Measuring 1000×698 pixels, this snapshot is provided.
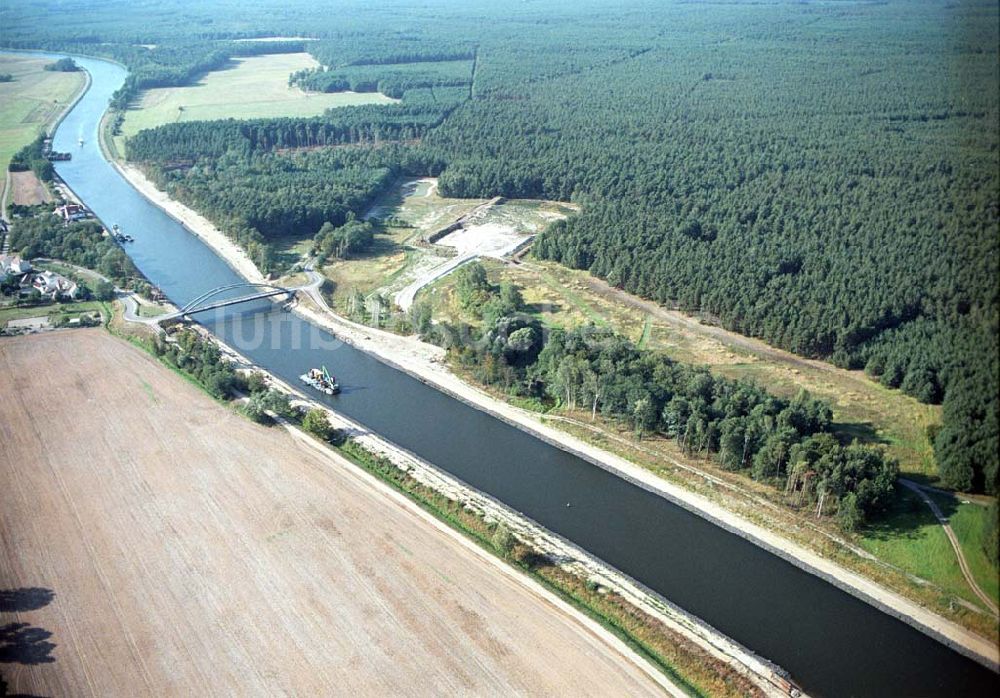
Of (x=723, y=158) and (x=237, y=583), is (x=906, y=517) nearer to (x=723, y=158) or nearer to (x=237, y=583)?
(x=237, y=583)

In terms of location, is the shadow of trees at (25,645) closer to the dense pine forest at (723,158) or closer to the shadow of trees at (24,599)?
the shadow of trees at (24,599)

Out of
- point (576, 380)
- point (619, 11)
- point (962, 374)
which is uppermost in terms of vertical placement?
point (619, 11)

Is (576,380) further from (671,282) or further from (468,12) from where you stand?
(468,12)

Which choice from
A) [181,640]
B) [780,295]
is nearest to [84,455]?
[181,640]

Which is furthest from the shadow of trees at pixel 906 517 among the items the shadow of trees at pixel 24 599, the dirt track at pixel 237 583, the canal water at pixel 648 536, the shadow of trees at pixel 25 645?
the shadow of trees at pixel 24 599

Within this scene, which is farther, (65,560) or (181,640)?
(65,560)

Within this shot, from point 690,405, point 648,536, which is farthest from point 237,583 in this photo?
point 690,405
